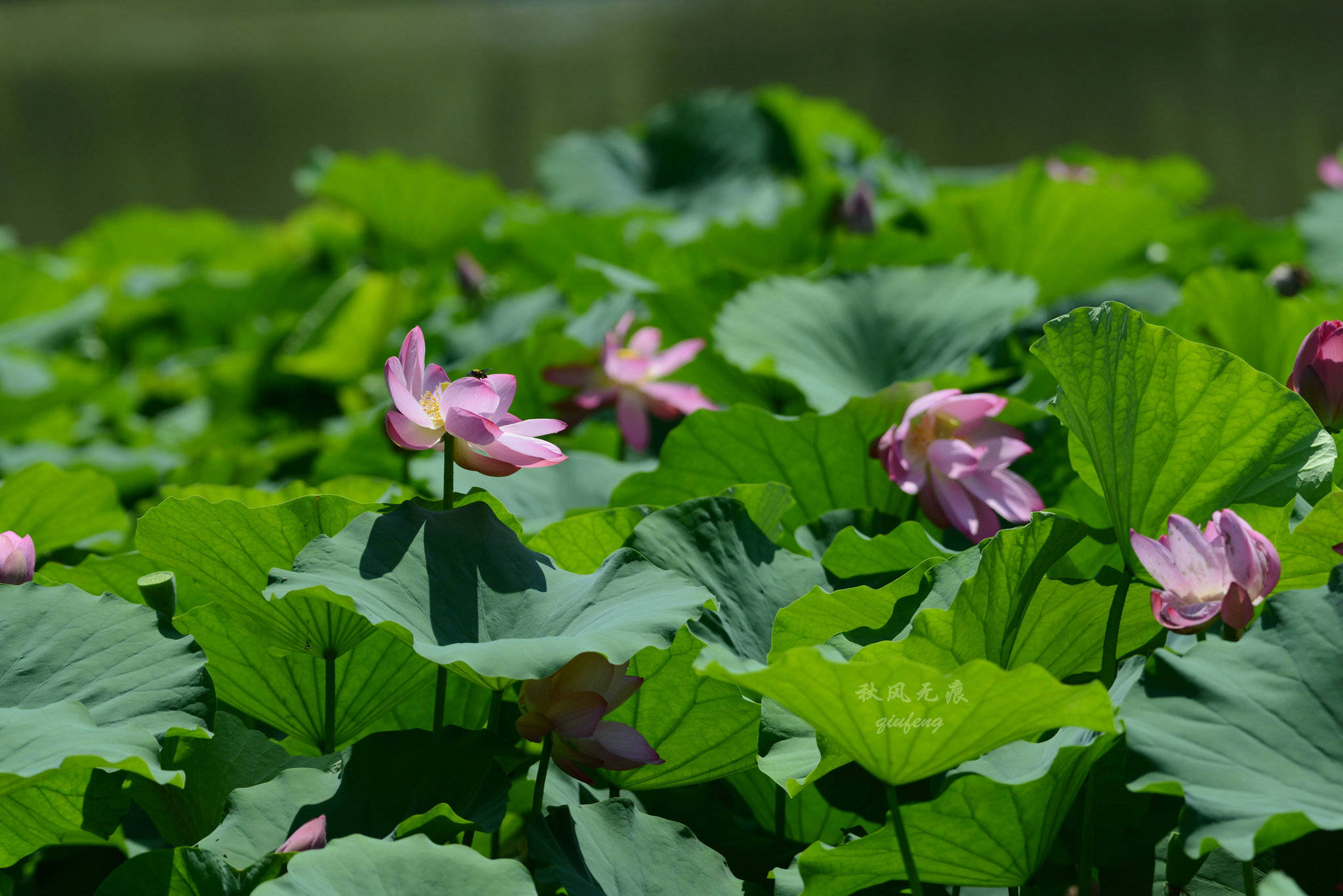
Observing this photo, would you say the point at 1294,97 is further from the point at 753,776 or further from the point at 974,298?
the point at 753,776

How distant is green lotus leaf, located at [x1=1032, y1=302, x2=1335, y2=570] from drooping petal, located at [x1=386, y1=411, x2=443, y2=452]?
34 centimetres

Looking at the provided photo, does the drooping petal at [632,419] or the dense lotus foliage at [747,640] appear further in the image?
the drooping petal at [632,419]

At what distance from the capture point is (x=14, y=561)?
0.72 metres

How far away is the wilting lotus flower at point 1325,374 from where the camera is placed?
0.69 m

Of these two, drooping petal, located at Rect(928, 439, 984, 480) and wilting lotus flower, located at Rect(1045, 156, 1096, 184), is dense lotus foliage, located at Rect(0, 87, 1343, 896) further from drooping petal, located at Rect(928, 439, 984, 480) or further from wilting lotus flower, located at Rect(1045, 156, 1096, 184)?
wilting lotus flower, located at Rect(1045, 156, 1096, 184)

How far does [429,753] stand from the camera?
644 millimetres

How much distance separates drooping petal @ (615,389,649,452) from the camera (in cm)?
105

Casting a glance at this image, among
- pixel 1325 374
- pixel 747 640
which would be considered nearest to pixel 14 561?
pixel 747 640

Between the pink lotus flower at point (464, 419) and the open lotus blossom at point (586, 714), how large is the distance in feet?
0.40

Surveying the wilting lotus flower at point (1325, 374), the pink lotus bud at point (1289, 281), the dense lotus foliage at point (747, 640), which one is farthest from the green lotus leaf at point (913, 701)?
the pink lotus bud at point (1289, 281)

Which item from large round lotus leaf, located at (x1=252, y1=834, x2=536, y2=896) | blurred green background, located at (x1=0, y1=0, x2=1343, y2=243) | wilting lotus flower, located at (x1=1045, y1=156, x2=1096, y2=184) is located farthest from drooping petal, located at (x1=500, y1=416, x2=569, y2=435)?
blurred green background, located at (x1=0, y1=0, x2=1343, y2=243)

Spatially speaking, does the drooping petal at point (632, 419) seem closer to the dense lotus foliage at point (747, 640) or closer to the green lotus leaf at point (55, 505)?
the dense lotus foliage at point (747, 640)

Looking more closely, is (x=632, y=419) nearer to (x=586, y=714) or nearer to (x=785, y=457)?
(x=785, y=457)

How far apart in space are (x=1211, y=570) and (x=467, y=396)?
399 mm
